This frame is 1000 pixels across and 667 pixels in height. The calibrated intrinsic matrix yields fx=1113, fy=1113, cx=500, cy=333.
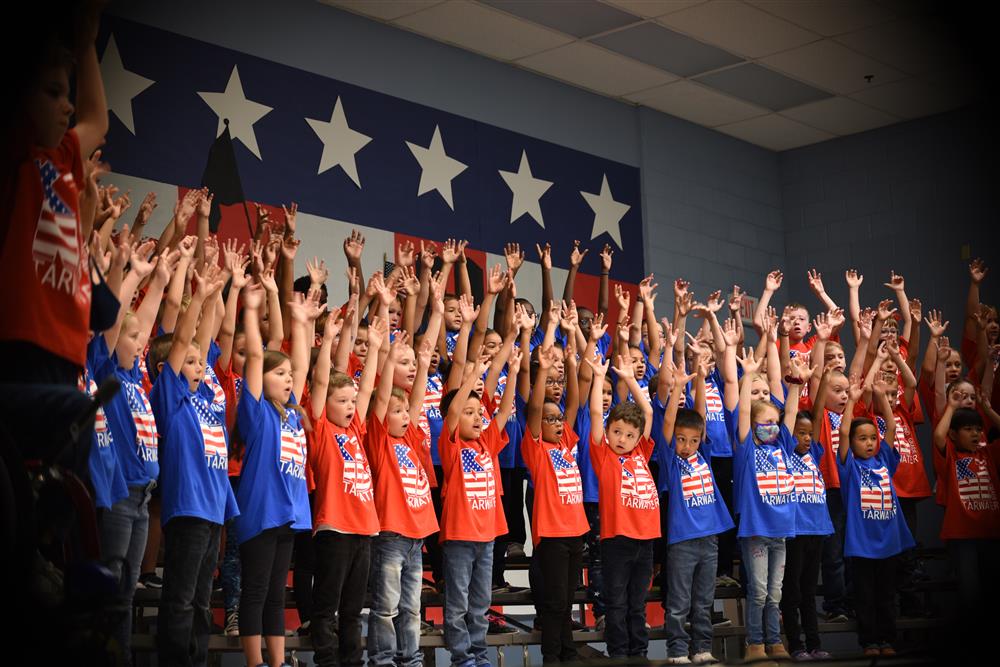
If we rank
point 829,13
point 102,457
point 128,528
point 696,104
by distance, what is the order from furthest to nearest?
1. point 696,104
2. point 829,13
3. point 128,528
4. point 102,457

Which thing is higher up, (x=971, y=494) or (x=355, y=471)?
(x=355, y=471)

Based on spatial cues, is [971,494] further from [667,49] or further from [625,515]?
[667,49]

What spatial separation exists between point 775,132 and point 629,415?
6.00 metres

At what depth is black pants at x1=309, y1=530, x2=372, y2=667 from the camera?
457 centimetres

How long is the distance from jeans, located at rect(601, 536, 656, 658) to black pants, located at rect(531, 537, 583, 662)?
0.58 ft

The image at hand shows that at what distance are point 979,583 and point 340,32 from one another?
Answer: 5.47 meters

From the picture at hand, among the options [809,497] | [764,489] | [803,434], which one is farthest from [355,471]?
[803,434]

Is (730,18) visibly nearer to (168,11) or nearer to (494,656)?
(168,11)

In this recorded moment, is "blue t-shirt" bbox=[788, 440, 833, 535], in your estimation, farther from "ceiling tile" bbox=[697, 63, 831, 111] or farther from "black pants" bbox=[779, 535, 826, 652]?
"ceiling tile" bbox=[697, 63, 831, 111]

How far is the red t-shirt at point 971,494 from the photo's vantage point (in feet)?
21.5

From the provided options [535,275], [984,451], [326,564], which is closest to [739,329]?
[984,451]

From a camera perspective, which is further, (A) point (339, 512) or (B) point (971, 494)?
(B) point (971, 494)

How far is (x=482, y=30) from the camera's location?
27.7ft

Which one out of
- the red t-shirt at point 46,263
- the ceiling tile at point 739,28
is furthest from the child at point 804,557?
the red t-shirt at point 46,263
